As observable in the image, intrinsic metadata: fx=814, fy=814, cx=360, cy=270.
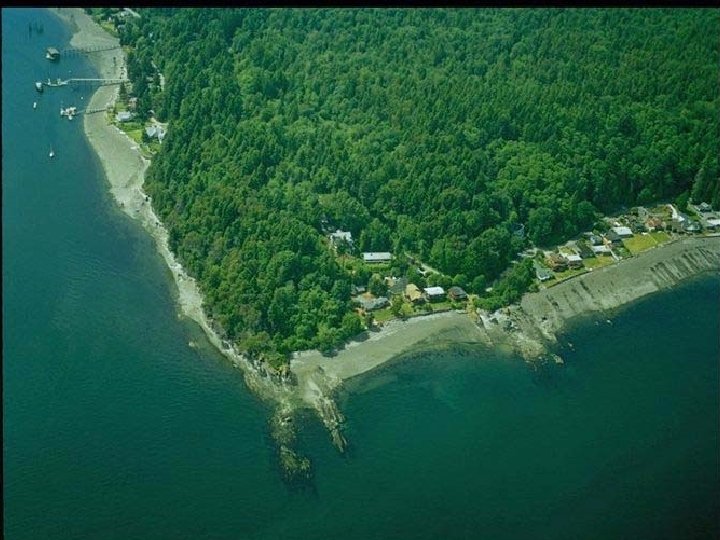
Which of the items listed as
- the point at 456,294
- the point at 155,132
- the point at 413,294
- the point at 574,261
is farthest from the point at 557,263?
the point at 155,132

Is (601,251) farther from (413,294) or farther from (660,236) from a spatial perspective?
(413,294)

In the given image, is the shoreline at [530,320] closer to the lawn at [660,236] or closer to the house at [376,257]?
the lawn at [660,236]

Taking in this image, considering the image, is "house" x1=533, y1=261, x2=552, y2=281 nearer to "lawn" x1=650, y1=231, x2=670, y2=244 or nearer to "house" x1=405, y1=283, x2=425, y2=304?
"house" x1=405, y1=283, x2=425, y2=304

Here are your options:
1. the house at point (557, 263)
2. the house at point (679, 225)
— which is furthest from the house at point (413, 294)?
the house at point (679, 225)

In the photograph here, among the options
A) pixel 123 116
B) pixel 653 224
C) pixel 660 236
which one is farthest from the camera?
pixel 123 116

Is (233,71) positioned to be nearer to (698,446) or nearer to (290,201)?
(290,201)

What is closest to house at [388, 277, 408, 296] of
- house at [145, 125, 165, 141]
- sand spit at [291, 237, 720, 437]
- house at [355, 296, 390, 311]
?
house at [355, 296, 390, 311]

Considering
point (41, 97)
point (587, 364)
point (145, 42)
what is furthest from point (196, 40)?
point (587, 364)
